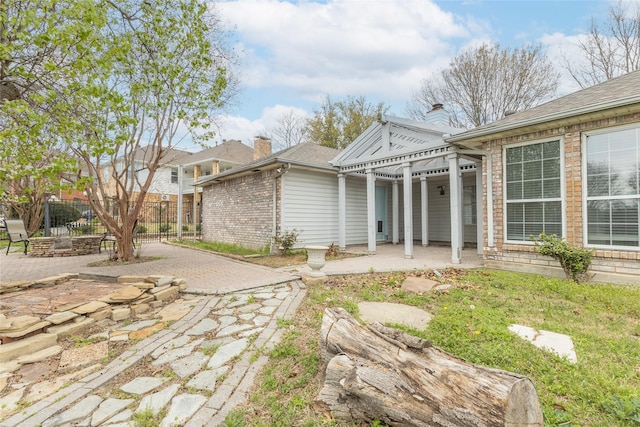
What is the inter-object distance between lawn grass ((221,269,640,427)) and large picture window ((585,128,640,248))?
960 mm

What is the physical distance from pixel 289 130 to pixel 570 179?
23.0 m

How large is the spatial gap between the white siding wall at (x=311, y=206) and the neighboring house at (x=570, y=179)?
4.69 metres

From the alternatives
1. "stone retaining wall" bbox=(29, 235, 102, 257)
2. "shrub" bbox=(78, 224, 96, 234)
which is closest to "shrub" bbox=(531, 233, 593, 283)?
"stone retaining wall" bbox=(29, 235, 102, 257)

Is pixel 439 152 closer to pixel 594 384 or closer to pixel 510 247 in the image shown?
pixel 510 247

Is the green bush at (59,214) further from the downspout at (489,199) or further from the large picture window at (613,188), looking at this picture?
the large picture window at (613,188)

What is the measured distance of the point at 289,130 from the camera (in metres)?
26.5

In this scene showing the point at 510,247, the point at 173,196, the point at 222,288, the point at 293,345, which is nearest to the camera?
the point at 293,345

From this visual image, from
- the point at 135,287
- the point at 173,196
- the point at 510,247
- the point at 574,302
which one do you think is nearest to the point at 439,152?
the point at 510,247

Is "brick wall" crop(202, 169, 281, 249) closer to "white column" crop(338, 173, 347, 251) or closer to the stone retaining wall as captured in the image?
"white column" crop(338, 173, 347, 251)

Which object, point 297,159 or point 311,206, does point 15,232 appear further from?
point 311,206

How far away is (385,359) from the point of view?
2184 millimetres

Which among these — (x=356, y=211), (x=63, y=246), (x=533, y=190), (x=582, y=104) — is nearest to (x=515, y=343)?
(x=533, y=190)

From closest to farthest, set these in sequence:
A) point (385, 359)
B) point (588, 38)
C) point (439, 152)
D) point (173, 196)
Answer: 1. point (385, 359)
2. point (439, 152)
3. point (588, 38)
4. point (173, 196)

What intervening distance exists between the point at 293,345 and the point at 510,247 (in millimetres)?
5637
